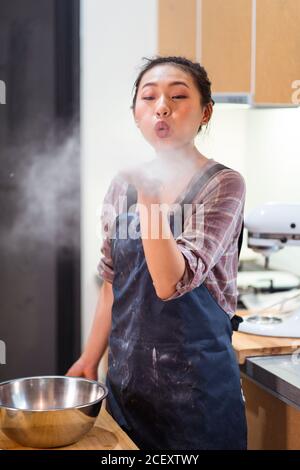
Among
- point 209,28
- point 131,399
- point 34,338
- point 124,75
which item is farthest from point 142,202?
point 34,338

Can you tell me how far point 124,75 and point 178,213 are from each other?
1.49m

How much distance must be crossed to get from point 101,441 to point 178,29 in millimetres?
1488

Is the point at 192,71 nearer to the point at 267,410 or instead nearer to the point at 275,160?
the point at 267,410

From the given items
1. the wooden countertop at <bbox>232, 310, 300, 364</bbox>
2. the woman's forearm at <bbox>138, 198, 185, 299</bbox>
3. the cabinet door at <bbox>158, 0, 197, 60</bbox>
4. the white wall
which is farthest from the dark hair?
the white wall

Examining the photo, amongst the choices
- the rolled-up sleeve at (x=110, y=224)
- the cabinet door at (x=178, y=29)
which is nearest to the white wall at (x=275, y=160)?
the cabinet door at (x=178, y=29)

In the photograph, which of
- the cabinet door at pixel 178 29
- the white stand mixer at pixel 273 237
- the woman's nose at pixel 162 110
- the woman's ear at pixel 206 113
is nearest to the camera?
the woman's nose at pixel 162 110

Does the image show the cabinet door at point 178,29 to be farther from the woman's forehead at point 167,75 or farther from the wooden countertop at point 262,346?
the wooden countertop at point 262,346

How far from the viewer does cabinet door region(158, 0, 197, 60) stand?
86.7 inches

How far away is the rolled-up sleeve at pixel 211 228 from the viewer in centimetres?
119

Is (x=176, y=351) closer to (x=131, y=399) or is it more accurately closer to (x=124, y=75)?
(x=131, y=399)

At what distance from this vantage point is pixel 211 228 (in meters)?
1.27

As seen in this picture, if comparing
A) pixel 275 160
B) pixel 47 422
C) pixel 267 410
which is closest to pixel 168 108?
pixel 47 422

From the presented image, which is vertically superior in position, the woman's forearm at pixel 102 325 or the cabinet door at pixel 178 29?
the cabinet door at pixel 178 29

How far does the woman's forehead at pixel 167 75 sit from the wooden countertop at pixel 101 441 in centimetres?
70
